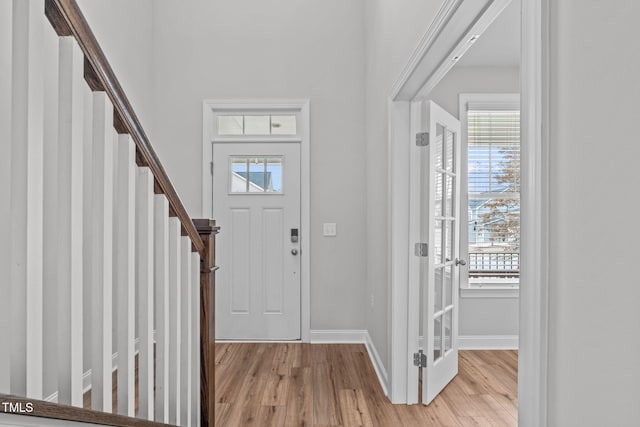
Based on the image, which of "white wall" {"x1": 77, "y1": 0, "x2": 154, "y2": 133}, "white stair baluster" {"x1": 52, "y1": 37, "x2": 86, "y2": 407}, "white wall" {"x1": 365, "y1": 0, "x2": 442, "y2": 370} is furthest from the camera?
"white wall" {"x1": 77, "y1": 0, "x2": 154, "y2": 133}

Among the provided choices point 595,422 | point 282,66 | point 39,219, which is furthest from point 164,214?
point 282,66

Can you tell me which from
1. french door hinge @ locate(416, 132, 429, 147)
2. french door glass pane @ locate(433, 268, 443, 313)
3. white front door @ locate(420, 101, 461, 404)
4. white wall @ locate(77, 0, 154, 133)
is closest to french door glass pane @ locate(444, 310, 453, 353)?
white front door @ locate(420, 101, 461, 404)

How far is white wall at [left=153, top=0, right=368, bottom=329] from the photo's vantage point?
4078 millimetres

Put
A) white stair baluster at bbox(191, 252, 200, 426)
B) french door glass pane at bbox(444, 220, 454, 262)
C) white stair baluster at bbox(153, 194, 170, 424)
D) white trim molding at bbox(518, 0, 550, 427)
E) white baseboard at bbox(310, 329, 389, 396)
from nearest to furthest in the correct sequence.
Answer: white trim molding at bbox(518, 0, 550, 427), white stair baluster at bbox(153, 194, 170, 424), white stair baluster at bbox(191, 252, 200, 426), french door glass pane at bbox(444, 220, 454, 262), white baseboard at bbox(310, 329, 389, 396)

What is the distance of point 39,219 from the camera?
74 cm

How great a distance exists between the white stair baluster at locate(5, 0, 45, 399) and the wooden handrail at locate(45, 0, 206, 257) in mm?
57

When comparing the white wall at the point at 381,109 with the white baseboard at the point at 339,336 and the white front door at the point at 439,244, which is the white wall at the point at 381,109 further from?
the white front door at the point at 439,244

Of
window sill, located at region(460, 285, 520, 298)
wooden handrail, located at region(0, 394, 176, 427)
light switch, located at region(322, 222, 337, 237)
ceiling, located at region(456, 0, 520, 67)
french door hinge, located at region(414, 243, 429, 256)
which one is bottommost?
window sill, located at region(460, 285, 520, 298)

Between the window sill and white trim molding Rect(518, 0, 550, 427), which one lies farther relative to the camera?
the window sill

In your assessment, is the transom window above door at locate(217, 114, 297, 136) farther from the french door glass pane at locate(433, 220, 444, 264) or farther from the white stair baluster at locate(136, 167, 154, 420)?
the white stair baluster at locate(136, 167, 154, 420)

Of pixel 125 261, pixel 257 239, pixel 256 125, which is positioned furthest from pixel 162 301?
pixel 256 125

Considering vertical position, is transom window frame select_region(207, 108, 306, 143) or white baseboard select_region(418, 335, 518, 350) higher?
transom window frame select_region(207, 108, 306, 143)

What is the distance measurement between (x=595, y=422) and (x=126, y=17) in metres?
4.05

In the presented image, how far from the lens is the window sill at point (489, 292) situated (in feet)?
12.7
